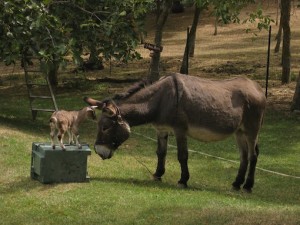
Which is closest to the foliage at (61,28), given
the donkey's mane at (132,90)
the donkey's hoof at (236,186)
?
the donkey's mane at (132,90)

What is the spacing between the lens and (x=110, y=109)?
10.8m

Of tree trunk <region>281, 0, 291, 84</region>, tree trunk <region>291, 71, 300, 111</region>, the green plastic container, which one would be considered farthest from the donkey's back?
tree trunk <region>281, 0, 291, 84</region>

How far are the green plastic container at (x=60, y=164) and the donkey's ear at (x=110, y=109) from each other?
0.71 meters

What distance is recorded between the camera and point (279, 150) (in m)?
16.7

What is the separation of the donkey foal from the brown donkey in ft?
0.76

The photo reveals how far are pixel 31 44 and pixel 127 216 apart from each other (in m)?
5.36

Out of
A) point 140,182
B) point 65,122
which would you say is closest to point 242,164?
point 140,182

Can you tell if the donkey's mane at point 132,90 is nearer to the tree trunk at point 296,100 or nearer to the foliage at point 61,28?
the foliage at point 61,28

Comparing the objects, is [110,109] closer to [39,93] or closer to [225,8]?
[225,8]

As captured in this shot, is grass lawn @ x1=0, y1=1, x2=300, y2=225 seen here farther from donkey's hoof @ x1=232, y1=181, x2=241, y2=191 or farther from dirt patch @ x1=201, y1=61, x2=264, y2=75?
dirt patch @ x1=201, y1=61, x2=264, y2=75

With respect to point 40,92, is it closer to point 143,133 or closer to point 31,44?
point 143,133

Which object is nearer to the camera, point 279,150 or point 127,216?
point 127,216

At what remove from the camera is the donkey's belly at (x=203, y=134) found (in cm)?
1147

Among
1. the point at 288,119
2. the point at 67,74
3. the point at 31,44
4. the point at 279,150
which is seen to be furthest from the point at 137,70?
the point at 31,44
